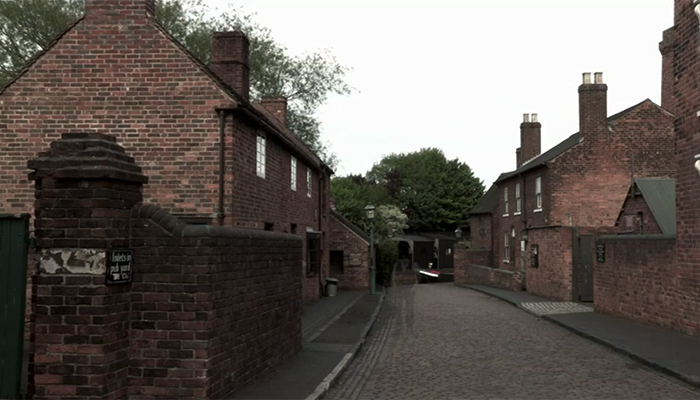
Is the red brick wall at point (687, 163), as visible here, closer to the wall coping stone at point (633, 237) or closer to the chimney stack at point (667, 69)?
the wall coping stone at point (633, 237)

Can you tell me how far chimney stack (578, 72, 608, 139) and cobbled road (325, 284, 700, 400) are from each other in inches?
584

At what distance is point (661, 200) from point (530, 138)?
19.5m

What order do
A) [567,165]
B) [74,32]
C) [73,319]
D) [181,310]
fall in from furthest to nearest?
[567,165]
[74,32]
[181,310]
[73,319]

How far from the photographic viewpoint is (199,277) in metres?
6.68

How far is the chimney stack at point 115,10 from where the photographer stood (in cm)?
1365

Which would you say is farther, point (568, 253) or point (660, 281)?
point (568, 253)

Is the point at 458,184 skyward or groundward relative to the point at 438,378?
skyward

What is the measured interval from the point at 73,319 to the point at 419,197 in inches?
2574

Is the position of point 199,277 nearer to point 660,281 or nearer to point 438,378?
point 438,378

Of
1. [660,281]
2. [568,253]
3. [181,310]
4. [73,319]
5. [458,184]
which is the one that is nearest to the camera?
[73,319]

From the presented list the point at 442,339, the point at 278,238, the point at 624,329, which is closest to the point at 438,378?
the point at 278,238

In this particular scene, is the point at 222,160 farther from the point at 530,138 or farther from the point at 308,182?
the point at 530,138

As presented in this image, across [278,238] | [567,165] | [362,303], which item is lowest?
[362,303]

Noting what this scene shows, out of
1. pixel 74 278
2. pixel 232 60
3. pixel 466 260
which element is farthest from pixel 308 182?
pixel 466 260
